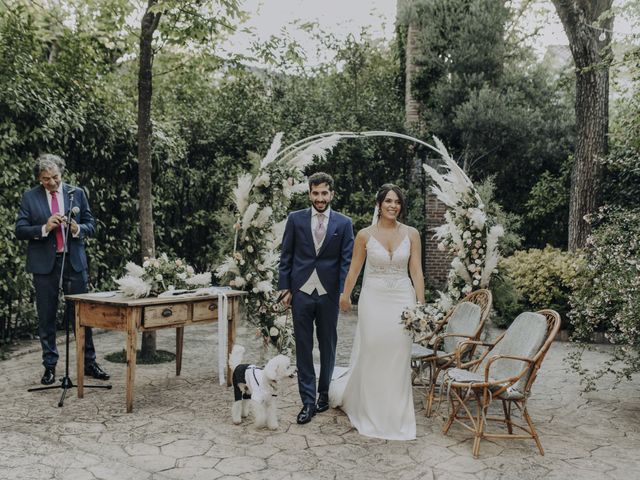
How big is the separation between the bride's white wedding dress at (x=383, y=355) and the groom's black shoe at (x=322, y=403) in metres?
0.25

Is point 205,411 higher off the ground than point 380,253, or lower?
lower

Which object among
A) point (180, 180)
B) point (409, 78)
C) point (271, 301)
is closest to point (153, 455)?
point (271, 301)

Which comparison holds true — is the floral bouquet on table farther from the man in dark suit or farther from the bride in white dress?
the bride in white dress

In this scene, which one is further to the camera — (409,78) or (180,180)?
(409,78)

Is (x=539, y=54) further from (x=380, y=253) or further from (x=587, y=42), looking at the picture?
(x=380, y=253)

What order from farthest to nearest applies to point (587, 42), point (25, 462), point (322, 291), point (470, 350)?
point (587, 42) → point (470, 350) → point (322, 291) → point (25, 462)

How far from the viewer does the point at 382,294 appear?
523cm

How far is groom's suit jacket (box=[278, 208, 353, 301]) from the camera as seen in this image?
531 centimetres

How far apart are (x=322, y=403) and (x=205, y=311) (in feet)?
4.74

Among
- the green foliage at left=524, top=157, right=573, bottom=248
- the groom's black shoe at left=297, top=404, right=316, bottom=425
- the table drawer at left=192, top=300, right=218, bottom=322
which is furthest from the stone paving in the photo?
the green foliage at left=524, top=157, right=573, bottom=248

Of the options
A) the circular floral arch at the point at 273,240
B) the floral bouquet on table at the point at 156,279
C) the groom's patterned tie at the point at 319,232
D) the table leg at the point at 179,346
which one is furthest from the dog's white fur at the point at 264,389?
the circular floral arch at the point at 273,240

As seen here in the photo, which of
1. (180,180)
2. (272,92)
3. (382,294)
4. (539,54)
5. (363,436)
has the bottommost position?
(363,436)

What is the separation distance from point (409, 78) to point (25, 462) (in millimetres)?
13410

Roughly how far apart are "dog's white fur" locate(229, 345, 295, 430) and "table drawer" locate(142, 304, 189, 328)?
0.87m
